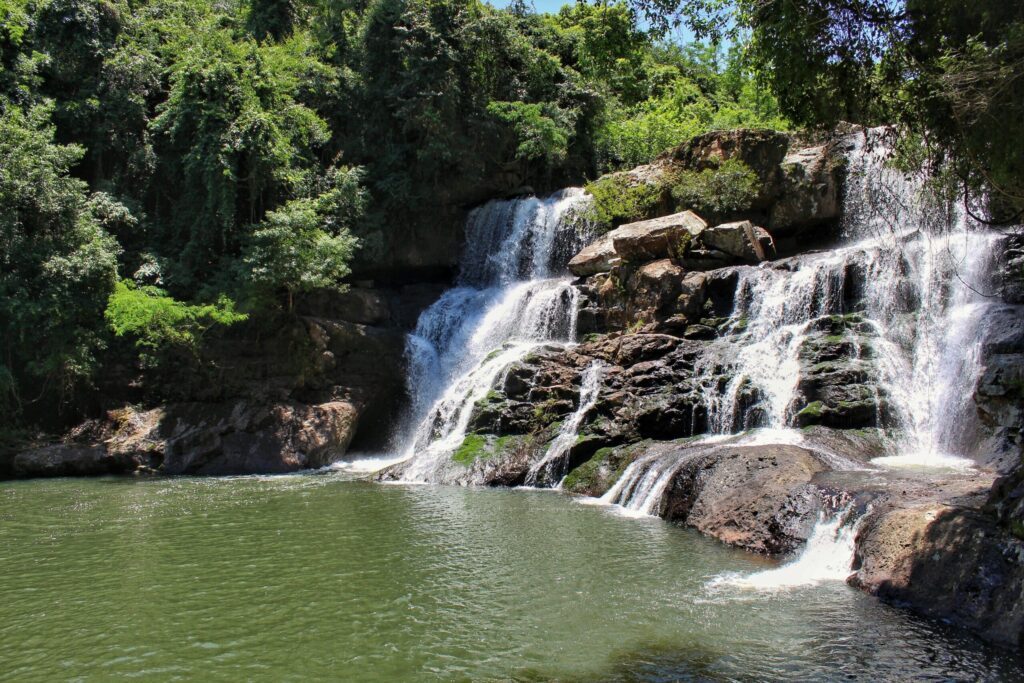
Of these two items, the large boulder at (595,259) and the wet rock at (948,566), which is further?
the large boulder at (595,259)

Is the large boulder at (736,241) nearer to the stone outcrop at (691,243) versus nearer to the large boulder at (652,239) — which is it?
the stone outcrop at (691,243)

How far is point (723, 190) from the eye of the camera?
826 inches

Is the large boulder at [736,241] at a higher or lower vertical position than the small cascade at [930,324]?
higher

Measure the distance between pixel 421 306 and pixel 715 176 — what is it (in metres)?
9.91

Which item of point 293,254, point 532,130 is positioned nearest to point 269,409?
point 293,254

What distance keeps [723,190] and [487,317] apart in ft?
24.9

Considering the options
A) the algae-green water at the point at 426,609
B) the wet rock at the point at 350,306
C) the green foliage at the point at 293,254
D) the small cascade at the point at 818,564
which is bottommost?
the algae-green water at the point at 426,609

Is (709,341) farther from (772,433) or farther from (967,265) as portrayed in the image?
(967,265)

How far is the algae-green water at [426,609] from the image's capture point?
6.21 m

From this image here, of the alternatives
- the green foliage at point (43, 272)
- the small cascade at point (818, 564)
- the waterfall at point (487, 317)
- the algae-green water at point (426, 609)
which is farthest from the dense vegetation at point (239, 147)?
the algae-green water at point (426, 609)

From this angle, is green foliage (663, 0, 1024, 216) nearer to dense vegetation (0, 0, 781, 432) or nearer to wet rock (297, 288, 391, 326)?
dense vegetation (0, 0, 781, 432)

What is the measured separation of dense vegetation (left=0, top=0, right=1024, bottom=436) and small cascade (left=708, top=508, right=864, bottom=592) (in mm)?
5397

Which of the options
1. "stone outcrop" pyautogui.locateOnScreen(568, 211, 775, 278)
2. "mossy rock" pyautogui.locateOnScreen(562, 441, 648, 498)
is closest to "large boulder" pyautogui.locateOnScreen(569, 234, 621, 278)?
"stone outcrop" pyautogui.locateOnScreen(568, 211, 775, 278)

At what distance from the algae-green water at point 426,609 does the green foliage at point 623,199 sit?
1262 centimetres
